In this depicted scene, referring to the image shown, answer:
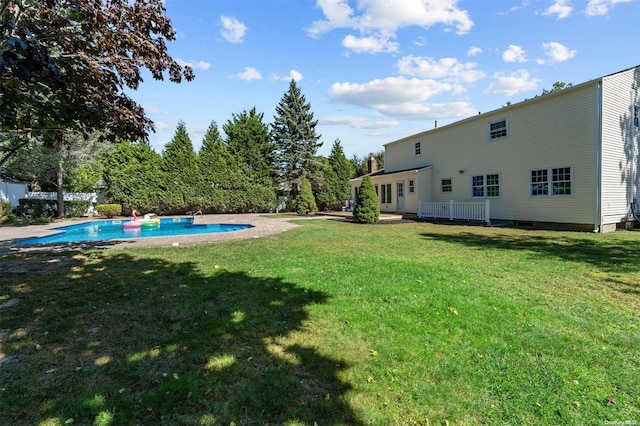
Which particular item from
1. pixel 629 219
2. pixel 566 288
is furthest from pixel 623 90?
pixel 566 288

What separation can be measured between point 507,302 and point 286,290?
294 cm

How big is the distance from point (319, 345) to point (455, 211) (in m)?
15.9

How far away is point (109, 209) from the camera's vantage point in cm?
2116

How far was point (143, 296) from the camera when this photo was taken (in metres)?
4.38

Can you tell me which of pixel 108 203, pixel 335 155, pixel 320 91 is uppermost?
pixel 320 91

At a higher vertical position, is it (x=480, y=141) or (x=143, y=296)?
(x=480, y=141)

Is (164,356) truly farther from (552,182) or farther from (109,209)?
(109,209)

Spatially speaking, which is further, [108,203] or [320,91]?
[108,203]

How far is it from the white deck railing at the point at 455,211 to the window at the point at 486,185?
962 mm

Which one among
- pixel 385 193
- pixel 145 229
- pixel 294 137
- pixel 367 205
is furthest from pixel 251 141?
pixel 367 205

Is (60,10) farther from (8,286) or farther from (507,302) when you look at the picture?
(507,302)

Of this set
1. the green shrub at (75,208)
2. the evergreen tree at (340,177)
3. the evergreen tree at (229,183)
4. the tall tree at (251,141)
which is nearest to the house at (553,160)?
the evergreen tree at (340,177)

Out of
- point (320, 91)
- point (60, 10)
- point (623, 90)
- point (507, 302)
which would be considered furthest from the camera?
point (320, 91)

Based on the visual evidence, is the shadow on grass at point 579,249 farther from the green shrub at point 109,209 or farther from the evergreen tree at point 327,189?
the green shrub at point 109,209
